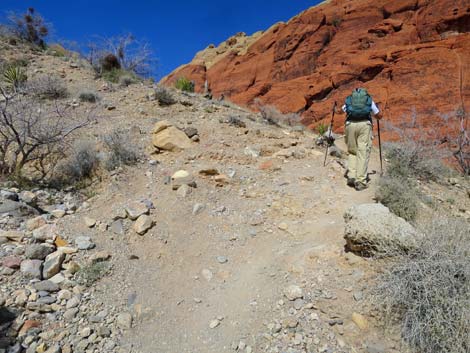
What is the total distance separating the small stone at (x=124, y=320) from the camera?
2504 mm

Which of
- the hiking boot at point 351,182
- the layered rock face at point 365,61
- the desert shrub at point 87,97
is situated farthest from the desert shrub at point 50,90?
the layered rock face at point 365,61

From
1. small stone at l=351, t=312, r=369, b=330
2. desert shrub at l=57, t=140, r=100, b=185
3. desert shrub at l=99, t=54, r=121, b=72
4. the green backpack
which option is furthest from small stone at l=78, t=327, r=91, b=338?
desert shrub at l=99, t=54, r=121, b=72

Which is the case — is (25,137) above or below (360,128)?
above

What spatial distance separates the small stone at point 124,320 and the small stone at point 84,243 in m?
1.07

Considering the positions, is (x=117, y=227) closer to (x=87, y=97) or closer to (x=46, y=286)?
(x=46, y=286)

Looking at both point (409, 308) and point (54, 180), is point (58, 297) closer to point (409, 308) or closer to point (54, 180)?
point (54, 180)

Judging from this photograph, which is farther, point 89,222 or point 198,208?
point 198,208

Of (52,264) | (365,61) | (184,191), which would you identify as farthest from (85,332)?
(365,61)

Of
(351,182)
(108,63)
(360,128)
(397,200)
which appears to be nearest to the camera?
(397,200)

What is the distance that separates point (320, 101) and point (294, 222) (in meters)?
17.3

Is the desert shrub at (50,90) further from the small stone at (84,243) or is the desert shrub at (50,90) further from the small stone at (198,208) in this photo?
the small stone at (198,208)

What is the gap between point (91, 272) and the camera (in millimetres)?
2934

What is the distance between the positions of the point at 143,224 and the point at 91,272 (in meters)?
0.92

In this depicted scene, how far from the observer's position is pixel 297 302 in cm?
248
